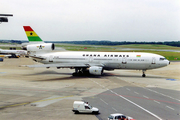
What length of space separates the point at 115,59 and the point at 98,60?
4136mm

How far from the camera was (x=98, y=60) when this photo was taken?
153 feet

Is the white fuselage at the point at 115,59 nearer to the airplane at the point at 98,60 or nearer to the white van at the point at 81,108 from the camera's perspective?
A: the airplane at the point at 98,60

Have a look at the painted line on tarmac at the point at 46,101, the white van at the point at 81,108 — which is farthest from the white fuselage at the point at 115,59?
the white van at the point at 81,108

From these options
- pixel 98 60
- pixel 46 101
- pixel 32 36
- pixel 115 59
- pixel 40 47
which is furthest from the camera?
pixel 32 36

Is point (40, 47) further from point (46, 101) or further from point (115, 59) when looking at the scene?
point (46, 101)

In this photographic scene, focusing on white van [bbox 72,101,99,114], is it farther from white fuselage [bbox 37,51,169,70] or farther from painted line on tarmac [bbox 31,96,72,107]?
white fuselage [bbox 37,51,169,70]

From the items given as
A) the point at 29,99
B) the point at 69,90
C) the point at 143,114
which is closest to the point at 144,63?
the point at 69,90

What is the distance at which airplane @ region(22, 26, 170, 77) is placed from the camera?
44562 millimetres

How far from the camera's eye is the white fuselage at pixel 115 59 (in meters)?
44.8

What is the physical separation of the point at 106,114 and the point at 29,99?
11511 millimetres

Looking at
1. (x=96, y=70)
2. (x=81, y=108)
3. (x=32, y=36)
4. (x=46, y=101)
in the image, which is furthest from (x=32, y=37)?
(x=81, y=108)

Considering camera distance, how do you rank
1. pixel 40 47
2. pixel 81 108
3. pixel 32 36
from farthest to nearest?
pixel 32 36 < pixel 40 47 < pixel 81 108

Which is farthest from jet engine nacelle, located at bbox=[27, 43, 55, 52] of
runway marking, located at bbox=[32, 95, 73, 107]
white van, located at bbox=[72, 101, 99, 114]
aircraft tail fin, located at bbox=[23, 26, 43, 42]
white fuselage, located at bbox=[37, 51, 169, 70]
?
white van, located at bbox=[72, 101, 99, 114]

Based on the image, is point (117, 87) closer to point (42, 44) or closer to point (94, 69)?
point (94, 69)
